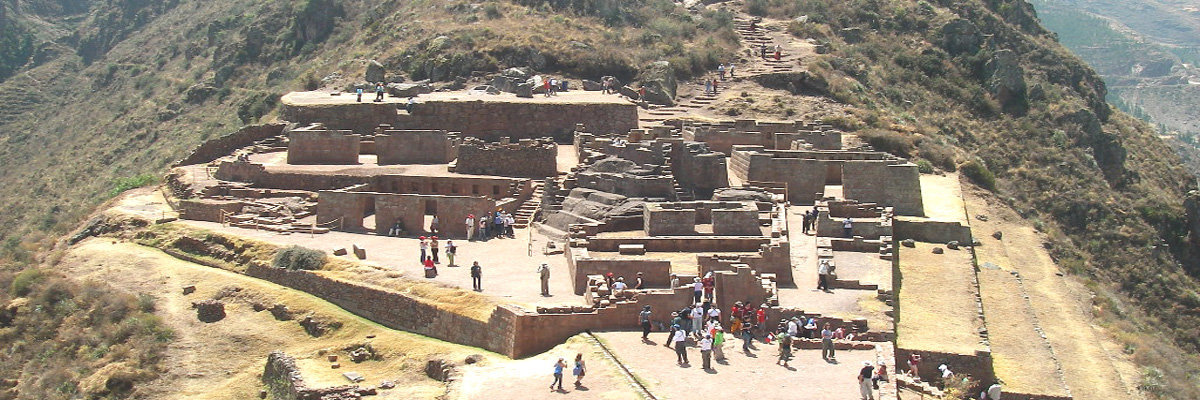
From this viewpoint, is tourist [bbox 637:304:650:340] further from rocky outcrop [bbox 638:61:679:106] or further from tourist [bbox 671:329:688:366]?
rocky outcrop [bbox 638:61:679:106]

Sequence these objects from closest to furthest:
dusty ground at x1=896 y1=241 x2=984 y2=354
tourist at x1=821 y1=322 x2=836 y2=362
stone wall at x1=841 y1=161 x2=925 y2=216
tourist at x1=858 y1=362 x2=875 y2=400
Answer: tourist at x1=858 y1=362 x2=875 y2=400
tourist at x1=821 y1=322 x2=836 y2=362
dusty ground at x1=896 y1=241 x2=984 y2=354
stone wall at x1=841 y1=161 x2=925 y2=216

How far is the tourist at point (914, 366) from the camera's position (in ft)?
79.0

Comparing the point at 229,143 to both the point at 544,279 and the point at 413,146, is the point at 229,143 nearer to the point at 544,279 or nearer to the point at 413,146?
the point at 413,146

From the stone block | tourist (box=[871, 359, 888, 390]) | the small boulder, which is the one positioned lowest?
the small boulder

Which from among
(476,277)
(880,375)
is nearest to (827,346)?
(880,375)

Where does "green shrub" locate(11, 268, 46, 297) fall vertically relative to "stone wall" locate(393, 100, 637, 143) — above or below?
below

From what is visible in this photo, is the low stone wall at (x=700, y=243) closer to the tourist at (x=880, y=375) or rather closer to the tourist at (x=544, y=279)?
the tourist at (x=544, y=279)

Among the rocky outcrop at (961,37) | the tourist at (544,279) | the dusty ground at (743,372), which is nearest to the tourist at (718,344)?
the dusty ground at (743,372)

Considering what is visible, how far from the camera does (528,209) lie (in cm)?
3412

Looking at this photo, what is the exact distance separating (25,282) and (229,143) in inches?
531

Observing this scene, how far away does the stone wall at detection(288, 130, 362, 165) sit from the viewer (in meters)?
38.9

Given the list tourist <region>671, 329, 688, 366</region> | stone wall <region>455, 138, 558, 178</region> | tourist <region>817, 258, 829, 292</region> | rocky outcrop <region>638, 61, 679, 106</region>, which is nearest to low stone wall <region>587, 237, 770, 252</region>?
tourist <region>817, 258, 829, 292</region>

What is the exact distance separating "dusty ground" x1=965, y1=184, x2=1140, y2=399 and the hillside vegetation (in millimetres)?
1008

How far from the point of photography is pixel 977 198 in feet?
145
